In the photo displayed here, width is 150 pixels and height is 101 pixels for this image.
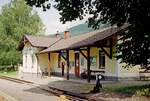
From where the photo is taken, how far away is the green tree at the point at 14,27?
60.1 meters

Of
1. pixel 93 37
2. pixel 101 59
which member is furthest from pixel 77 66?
pixel 101 59

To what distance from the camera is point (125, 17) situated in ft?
61.6

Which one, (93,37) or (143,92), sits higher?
(93,37)

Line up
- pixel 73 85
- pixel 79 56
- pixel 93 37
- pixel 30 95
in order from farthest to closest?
pixel 79 56 < pixel 93 37 < pixel 73 85 < pixel 30 95

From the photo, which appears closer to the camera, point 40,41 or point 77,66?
point 77,66

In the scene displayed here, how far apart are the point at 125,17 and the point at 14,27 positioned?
45.0 metres

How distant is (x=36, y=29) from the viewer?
2547 inches

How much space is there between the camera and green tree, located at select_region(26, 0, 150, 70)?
18000mm

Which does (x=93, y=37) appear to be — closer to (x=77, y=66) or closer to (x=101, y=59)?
(x=101, y=59)

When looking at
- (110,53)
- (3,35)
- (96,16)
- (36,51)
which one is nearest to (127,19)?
(96,16)

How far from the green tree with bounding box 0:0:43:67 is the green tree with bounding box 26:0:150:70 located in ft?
132

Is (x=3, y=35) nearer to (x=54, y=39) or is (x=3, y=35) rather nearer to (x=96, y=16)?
(x=54, y=39)

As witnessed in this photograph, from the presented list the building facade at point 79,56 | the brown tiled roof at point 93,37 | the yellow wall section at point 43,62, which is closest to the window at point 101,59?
the building facade at point 79,56

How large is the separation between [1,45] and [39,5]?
42356 mm
